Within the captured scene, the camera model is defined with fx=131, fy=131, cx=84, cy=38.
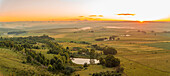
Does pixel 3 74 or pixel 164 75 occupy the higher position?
pixel 3 74

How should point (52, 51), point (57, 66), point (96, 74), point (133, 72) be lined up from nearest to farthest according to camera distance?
point (96, 74), point (133, 72), point (57, 66), point (52, 51)

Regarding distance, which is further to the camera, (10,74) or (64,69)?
(64,69)

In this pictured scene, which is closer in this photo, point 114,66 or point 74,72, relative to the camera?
point 74,72

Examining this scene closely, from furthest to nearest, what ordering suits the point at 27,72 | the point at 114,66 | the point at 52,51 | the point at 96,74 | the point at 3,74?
the point at 52,51, the point at 114,66, the point at 96,74, the point at 27,72, the point at 3,74

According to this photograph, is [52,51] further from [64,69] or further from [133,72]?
[133,72]

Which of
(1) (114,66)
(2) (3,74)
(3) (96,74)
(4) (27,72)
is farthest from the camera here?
(1) (114,66)

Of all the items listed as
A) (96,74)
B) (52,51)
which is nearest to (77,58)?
(52,51)

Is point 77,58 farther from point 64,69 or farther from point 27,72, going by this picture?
point 27,72

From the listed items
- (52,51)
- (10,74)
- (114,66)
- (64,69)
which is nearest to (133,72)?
(114,66)

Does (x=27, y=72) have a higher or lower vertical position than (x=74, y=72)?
higher
